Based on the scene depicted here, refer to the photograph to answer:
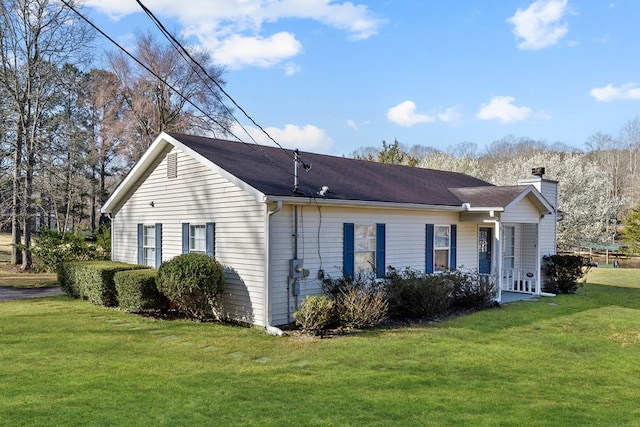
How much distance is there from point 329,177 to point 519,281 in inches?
300

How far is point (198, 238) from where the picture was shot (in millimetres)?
10938

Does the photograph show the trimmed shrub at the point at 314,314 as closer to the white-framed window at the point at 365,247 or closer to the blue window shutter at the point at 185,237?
the white-framed window at the point at 365,247

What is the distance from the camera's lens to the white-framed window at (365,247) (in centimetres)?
1063

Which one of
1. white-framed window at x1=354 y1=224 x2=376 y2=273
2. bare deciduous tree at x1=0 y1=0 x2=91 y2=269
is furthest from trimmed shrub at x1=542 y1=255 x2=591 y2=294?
bare deciduous tree at x1=0 y1=0 x2=91 y2=269

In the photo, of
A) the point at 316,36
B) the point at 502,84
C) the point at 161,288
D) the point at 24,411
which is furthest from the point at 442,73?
the point at 24,411

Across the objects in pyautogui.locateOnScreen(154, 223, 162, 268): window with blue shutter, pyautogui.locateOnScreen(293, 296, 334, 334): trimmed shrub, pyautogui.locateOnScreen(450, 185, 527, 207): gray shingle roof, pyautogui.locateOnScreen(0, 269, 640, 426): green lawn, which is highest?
pyautogui.locateOnScreen(450, 185, 527, 207): gray shingle roof

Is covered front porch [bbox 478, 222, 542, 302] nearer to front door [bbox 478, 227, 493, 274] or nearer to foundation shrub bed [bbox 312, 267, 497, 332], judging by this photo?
front door [bbox 478, 227, 493, 274]

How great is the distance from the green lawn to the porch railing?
425 centimetres

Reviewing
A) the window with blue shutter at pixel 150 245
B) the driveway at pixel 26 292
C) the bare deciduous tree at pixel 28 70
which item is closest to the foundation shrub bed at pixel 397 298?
the window with blue shutter at pixel 150 245

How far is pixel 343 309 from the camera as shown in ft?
30.0

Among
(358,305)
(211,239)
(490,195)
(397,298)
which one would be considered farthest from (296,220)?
(490,195)

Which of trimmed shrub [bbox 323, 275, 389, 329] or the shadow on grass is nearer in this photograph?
trimmed shrub [bbox 323, 275, 389, 329]

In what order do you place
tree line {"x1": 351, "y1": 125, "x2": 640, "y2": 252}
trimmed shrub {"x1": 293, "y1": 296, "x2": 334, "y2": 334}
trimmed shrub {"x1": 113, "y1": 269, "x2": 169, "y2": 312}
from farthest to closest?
1. tree line {"x1": 351, "y1": 125, "x2": 640, "y2": 252}
2. trimmed shrub {"x1": 113, "y1": 269, "x2": 169, "y2": 312}
3. trimmed shrub {"x1": 293, "y1": 296, "x2": 334, "y2": 334}

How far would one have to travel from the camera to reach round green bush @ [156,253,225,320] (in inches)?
360
